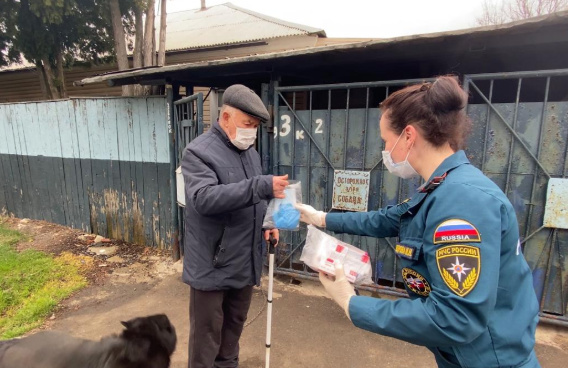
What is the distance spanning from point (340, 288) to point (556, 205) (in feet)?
9.27

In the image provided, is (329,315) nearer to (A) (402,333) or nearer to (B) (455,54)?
(A) (402,333)

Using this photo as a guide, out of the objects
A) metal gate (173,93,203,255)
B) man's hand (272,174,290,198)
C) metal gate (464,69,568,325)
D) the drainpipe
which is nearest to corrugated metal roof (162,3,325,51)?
the drainpipe

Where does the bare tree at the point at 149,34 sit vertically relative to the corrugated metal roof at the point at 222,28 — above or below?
below

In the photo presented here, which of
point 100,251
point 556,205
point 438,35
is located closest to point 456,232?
point 438,35

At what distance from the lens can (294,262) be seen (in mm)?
4387

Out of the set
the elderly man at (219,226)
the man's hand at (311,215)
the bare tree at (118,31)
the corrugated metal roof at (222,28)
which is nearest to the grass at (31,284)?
the elderly man at (219,226)

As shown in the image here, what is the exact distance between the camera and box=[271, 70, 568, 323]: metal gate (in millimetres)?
3061

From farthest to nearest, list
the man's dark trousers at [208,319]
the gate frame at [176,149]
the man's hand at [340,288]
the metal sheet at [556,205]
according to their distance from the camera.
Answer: the gate frame at [176,149], the metal sheet at [556,205], the man's dark trousers at [208,319], the man's hand at [340,288]

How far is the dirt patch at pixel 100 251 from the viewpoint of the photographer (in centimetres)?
486

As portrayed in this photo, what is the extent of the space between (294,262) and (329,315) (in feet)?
2.99

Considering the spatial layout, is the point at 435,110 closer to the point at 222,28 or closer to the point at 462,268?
the point at 462,268

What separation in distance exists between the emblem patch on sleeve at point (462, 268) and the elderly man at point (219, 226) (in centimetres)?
108

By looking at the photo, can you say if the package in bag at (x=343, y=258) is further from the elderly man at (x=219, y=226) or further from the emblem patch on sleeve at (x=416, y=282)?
the elderly man at (x=219, y=226)

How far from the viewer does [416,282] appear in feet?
3.94
